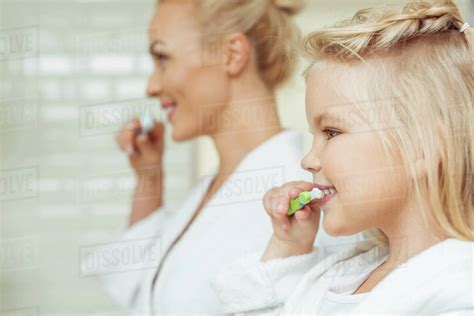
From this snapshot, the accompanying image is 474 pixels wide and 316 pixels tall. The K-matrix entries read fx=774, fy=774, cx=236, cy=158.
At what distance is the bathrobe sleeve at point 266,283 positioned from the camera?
72 cm

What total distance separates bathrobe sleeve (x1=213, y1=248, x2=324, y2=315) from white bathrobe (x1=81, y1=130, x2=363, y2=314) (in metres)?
0.03

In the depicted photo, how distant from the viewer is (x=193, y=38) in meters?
0.90

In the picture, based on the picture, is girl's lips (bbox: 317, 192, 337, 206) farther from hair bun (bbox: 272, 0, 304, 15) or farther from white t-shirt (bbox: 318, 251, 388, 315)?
hair bun (bbox: 272, 0, 304, 15)

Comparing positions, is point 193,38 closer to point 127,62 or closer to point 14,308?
point 127,62

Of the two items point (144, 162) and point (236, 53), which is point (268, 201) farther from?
point (144, 162)

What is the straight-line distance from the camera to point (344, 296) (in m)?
0.65

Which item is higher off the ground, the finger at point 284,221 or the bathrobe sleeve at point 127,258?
the finger at point 284,221

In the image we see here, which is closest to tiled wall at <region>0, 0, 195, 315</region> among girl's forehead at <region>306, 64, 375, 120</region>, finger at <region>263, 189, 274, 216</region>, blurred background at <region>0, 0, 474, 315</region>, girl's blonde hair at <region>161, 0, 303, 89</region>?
blurred background at <region>0, 0, 474, 315</region>

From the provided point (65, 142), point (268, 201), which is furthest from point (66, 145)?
point (268, 201)

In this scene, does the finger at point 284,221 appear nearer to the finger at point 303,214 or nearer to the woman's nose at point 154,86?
the finger at point 303,214

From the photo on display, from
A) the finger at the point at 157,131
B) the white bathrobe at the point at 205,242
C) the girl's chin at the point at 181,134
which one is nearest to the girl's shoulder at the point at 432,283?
the white bathrobe at the point at 205,242

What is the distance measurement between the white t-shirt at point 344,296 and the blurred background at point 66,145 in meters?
0.34

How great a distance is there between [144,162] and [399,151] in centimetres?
55

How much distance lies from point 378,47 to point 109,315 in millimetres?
535
